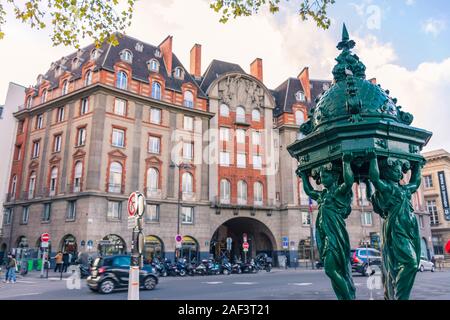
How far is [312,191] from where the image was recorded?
5.43m

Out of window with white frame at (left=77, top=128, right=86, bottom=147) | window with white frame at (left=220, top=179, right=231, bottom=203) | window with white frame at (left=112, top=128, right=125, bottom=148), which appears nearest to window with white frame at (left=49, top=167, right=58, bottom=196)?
window with white frame at (left=77, top=128, right=86, bottom=147)

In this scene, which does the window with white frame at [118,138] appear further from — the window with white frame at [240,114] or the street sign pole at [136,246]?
the street sign pole at [136,246]

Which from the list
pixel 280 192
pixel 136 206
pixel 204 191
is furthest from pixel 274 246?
pixel 136 206

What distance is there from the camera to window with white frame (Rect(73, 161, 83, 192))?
3072cm

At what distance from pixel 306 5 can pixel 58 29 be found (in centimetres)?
529

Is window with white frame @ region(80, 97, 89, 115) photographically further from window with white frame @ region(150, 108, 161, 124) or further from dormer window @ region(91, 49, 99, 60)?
window with white frame @ region(150, 108, 161, 124)

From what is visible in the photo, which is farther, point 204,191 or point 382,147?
point 204,191

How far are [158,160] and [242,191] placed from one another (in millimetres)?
9806

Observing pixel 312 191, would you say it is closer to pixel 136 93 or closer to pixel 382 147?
pixel 382 147

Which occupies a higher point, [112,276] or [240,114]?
[240,114]

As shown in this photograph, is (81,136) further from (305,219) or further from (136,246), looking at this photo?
(136,246)

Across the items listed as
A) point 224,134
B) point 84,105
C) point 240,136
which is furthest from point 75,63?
point 240,136

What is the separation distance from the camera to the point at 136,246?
748 cm
